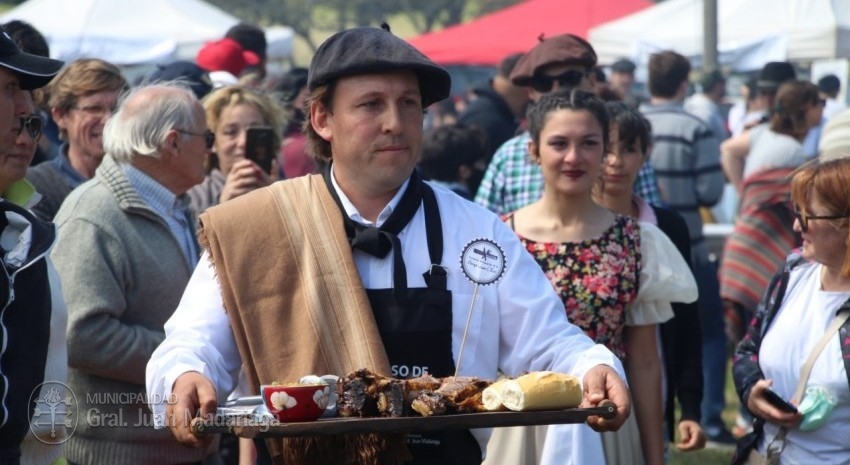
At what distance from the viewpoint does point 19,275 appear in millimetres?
3482

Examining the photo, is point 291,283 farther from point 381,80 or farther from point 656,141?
point 656,141

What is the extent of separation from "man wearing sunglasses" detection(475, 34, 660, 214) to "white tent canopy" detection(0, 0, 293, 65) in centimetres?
936

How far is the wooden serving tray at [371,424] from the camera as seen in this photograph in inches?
111

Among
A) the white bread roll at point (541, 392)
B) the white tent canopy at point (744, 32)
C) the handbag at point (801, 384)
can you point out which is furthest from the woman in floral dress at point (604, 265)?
the white tent canopy at point (744, 32)

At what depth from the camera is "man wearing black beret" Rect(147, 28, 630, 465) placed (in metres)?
3.33

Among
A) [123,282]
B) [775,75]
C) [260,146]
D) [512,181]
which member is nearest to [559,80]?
[512,181]

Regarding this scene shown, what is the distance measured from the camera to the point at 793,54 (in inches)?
574

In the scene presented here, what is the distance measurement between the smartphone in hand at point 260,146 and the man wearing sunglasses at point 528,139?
42.1 inches

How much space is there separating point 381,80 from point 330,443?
36.8 inches

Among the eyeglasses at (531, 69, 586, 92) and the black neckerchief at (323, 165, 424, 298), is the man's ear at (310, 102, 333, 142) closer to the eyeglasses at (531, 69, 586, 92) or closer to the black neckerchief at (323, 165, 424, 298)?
the black neckerchief at (323, 165, 424, 298)

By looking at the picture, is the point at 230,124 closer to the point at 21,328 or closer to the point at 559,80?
the point at 559,80

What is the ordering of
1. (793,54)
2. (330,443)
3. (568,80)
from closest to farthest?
1. (330,443)
2. (568,80)
3. (793,54)

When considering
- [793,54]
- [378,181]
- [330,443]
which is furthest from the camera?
[793,54]

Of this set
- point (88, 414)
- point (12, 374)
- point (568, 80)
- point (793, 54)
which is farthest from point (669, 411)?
point (793, 54)
